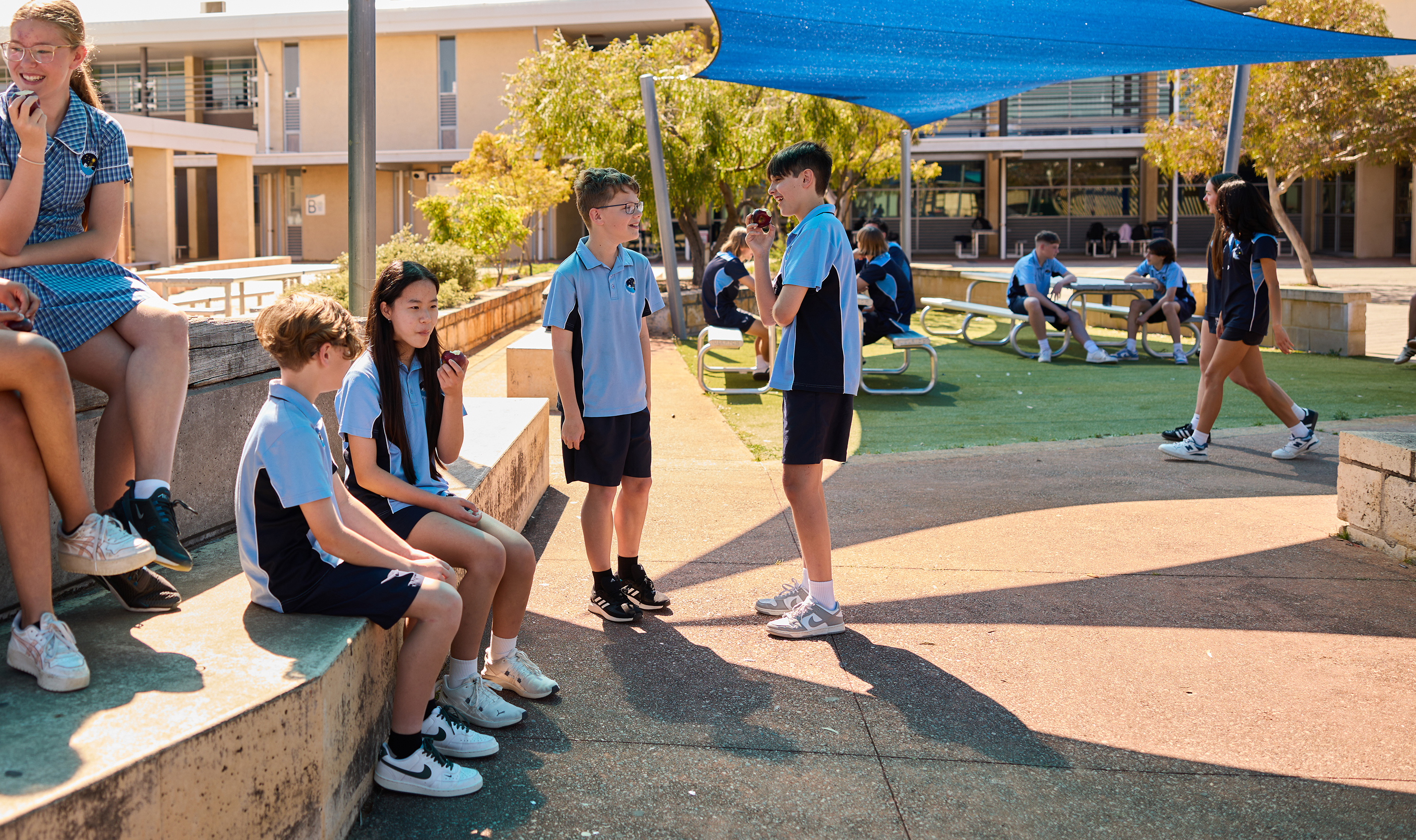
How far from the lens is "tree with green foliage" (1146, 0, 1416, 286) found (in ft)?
65.4

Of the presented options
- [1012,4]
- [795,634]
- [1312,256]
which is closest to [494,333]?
[1012,4]

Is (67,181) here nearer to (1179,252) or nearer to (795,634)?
(795,634)

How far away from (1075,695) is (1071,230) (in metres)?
35.3

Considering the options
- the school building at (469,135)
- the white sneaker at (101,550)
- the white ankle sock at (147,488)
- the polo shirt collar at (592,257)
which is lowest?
the white sneaker at (101,550)

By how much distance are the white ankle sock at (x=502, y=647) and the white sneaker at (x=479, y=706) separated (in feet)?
0.63

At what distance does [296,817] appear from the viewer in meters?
2.27

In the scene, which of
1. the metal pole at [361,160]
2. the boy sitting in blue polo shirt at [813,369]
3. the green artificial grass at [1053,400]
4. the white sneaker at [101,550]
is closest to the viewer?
the white sneaker at [101,550]

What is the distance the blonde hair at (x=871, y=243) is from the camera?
10.1 m

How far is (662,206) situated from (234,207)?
19.3 metres

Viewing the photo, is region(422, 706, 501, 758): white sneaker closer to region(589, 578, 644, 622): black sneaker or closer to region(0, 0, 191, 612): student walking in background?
region(0, 0, 191, 612): student walking in background

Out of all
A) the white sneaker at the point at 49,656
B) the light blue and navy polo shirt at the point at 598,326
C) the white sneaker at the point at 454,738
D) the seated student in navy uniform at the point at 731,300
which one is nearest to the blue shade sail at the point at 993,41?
the seated student in navy uniform at the point at 731,300

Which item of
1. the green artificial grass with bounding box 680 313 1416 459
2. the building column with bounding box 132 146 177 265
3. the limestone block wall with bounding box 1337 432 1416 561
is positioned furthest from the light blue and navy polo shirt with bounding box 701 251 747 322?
the building column with bounding box 132 146 177 265

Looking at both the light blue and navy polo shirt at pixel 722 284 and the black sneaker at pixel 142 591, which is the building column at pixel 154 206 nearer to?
the light blue and navy polo shirt at pixel 722 284

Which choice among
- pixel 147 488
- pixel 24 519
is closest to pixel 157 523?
pixel 147 488
